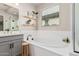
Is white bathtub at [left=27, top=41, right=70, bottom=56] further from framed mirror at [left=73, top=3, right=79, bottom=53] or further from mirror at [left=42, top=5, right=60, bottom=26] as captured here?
mirror at [left=42, top=5, right=60, bottom=26]

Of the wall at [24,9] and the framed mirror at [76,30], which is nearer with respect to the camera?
the framed mirror at [76,30]

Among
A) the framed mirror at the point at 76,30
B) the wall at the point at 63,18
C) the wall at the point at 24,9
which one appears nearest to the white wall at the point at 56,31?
the wall at the point at 63,18

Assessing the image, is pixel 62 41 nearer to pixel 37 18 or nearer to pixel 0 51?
pixel 37 18

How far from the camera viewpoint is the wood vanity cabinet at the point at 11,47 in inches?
49.4

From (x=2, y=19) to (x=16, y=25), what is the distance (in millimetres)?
186

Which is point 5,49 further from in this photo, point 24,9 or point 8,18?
point 24,9

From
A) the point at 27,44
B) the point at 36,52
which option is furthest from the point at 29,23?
the point at 36,52

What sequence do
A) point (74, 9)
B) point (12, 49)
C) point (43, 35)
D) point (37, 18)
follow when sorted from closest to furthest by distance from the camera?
point (74, 9) → point (12, 49) → point (37, 18) → point (43, 35)

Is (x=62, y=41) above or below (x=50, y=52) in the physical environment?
above

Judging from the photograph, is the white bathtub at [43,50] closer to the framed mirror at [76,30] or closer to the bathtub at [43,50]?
the bathtub at [43,50]

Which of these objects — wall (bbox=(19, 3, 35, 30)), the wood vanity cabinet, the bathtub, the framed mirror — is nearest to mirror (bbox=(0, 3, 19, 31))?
wall (bbox=(19, 3, 35, 30))

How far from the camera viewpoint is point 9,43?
1.29 meters

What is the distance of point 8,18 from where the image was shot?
A: 1.30 metres

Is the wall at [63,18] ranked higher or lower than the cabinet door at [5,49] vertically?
higher
